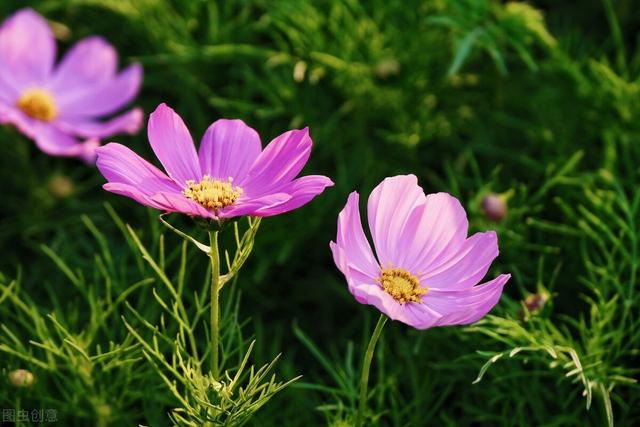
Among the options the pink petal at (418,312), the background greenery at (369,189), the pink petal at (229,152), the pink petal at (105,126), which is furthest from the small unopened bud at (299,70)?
the pink petal at (418,312)

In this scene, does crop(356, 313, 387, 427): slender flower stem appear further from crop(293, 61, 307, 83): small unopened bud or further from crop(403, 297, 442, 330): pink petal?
crop(293, 61, 307, 83): small unopened bud

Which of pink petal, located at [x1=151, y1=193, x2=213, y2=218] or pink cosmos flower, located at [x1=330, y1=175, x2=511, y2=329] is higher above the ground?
pink petal, located at [x1=151, y1=193, x2=213, y2=218]

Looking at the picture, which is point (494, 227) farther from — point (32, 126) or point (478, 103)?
point (32, 126)

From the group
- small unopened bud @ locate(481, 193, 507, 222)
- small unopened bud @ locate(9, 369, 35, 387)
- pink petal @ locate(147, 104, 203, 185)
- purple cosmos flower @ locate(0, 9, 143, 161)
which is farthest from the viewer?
purple cosmos flower @ locate(0, 9, 143, 161)

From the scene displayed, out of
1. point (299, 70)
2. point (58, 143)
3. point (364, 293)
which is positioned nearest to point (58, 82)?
point (58, 143)

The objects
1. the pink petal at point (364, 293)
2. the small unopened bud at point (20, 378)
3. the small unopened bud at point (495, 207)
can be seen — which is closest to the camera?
the pink petal at point (364, 293)

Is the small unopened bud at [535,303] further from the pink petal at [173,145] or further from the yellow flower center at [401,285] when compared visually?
the pink petal at [173,145]

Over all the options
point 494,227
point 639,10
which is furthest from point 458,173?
point 639,10

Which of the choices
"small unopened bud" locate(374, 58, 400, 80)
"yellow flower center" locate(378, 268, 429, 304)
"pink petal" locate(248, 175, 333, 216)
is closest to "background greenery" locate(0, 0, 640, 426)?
"small unopened bud" locate(374, 58, 400, 80)
